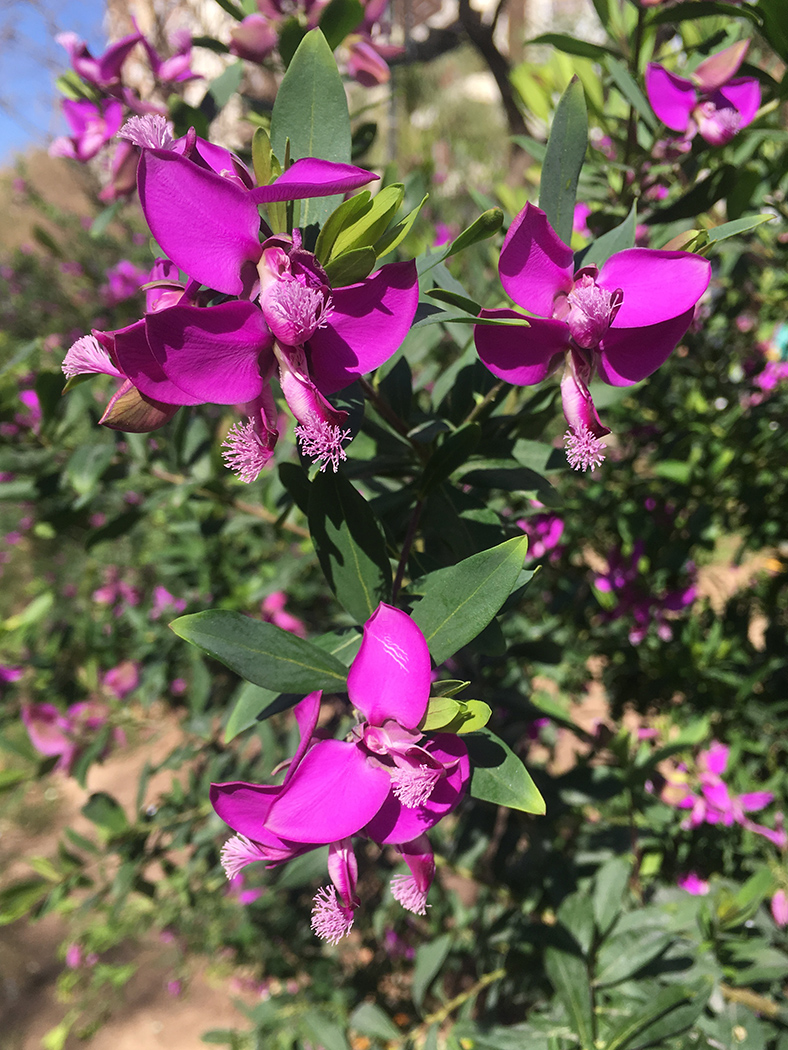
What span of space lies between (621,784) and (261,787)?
944 millimetres

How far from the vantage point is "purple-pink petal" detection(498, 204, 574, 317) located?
494 millimetres

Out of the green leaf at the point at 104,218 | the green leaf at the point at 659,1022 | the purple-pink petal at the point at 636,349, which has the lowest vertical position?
the green leaf at the point at 659,1022

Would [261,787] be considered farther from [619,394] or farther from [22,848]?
[22,848]

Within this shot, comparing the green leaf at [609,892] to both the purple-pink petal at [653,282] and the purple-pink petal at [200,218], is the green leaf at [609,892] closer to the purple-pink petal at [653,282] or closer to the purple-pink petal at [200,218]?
the purple-pink petal at [653,282]

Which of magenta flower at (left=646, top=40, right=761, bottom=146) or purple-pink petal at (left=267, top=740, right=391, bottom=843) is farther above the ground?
magenta flower at (left=646, top=40, right=761, bottom=146)

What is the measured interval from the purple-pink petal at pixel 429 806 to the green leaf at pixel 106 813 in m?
1.20

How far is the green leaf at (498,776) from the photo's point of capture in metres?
0.52

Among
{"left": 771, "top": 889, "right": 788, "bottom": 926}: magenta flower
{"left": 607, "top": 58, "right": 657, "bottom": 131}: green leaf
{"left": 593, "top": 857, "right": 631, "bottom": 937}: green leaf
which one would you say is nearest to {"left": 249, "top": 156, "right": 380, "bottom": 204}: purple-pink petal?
{"left": 607, "top": 58, "right": 657, "bottom": 131}: green leaf

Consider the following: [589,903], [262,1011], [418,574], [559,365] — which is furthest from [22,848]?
[559,365]

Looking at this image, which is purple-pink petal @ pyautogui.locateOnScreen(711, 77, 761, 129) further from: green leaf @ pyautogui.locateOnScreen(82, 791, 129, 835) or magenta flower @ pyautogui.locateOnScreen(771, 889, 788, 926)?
green leaf @ pyautogui.locateOnScreen(82, 791, 129, 835)

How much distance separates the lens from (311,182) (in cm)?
43

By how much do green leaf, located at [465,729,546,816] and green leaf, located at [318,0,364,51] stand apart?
0.82 m

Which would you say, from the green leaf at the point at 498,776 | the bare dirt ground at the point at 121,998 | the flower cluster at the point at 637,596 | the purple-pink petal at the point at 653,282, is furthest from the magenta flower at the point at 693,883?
the bare dirt ground at the point at 121,998

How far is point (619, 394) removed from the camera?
1003 millimetres
